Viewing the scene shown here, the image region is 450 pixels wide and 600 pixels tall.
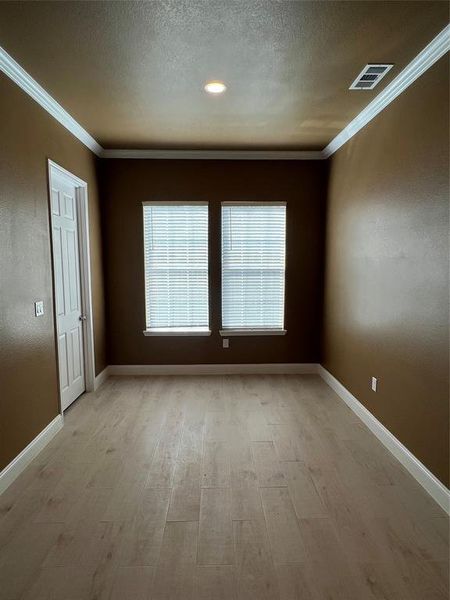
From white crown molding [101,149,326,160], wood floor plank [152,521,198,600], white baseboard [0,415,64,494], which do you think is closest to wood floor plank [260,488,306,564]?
wood floor plank [152,521,198,600]

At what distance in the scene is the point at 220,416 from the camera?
3471 mm

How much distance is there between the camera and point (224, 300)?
4645mm

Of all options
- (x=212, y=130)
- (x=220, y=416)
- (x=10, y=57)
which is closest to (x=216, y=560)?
(x=220, y=416)

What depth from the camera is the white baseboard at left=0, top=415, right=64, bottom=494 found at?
236 cm

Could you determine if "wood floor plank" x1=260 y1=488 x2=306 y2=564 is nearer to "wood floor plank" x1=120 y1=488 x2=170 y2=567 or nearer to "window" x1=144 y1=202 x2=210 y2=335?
"wood floor plank" x1=120 y1=488 x2=170 y2=567

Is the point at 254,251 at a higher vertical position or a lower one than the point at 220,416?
higher

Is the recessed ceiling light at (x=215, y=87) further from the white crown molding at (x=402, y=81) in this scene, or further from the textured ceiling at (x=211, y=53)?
the white crown molding at (x=402, y=81)

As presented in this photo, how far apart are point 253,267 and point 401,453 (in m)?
2.66

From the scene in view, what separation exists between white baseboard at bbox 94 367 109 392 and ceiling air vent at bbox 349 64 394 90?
3.84 m

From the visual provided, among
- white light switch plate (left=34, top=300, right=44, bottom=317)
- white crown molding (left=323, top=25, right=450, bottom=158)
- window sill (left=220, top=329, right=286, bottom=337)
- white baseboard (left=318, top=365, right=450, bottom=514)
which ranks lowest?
white baseboard (left=318, top=365, right=450, bottom=514)

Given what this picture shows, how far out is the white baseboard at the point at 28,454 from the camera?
92.8 inches

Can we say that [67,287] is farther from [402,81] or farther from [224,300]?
[402,81]

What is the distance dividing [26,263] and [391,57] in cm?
288

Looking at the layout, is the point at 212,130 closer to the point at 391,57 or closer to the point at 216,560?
the point at 391,57
